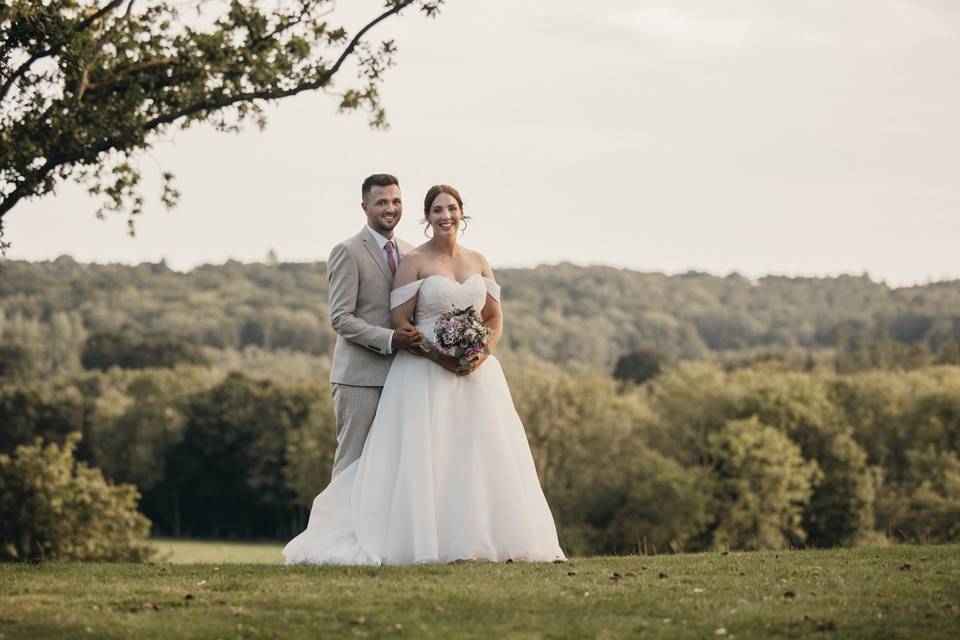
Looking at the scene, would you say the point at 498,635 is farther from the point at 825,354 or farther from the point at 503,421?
the point at 825,354

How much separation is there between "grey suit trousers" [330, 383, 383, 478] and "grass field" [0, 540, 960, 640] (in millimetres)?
1434

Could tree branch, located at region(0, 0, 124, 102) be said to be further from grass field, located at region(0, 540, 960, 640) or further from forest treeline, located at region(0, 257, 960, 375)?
forest treeline, located at region(0, 257, 960, 375)

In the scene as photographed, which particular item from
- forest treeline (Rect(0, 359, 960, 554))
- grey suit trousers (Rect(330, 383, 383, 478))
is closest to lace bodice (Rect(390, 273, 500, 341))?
grey suit trousers (Rect(330, 383, 383, 478))

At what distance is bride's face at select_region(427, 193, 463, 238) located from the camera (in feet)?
39.7

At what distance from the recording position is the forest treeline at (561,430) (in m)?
55.8

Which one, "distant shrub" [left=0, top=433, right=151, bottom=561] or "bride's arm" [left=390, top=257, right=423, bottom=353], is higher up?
"bride's arm" [left=390, top=257, right=423, bottom=353]

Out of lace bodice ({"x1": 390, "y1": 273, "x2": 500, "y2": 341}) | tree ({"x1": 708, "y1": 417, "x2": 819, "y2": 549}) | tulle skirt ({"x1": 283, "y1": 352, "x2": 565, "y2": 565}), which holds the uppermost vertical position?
lace bodice ({"x1": 390, "y1": 273, "x2": 500, "y2": 341})

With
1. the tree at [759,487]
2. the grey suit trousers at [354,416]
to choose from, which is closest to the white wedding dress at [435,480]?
the grey suit trousers at [354,416]

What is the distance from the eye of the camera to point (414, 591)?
9.55m

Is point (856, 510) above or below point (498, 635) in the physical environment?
below

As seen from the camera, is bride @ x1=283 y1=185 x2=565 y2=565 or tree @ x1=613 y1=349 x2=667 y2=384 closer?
bride @ x1=283 y1=185 x2=565 y2=565

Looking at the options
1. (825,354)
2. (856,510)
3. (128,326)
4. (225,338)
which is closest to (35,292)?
(128,326)

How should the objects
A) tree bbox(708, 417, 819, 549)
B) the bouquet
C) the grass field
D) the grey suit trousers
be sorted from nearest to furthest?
the grass field
the bouquet
the grey suit trousers
tree bbox(708, 417, 819, 549)

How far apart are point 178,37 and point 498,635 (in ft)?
39.8
